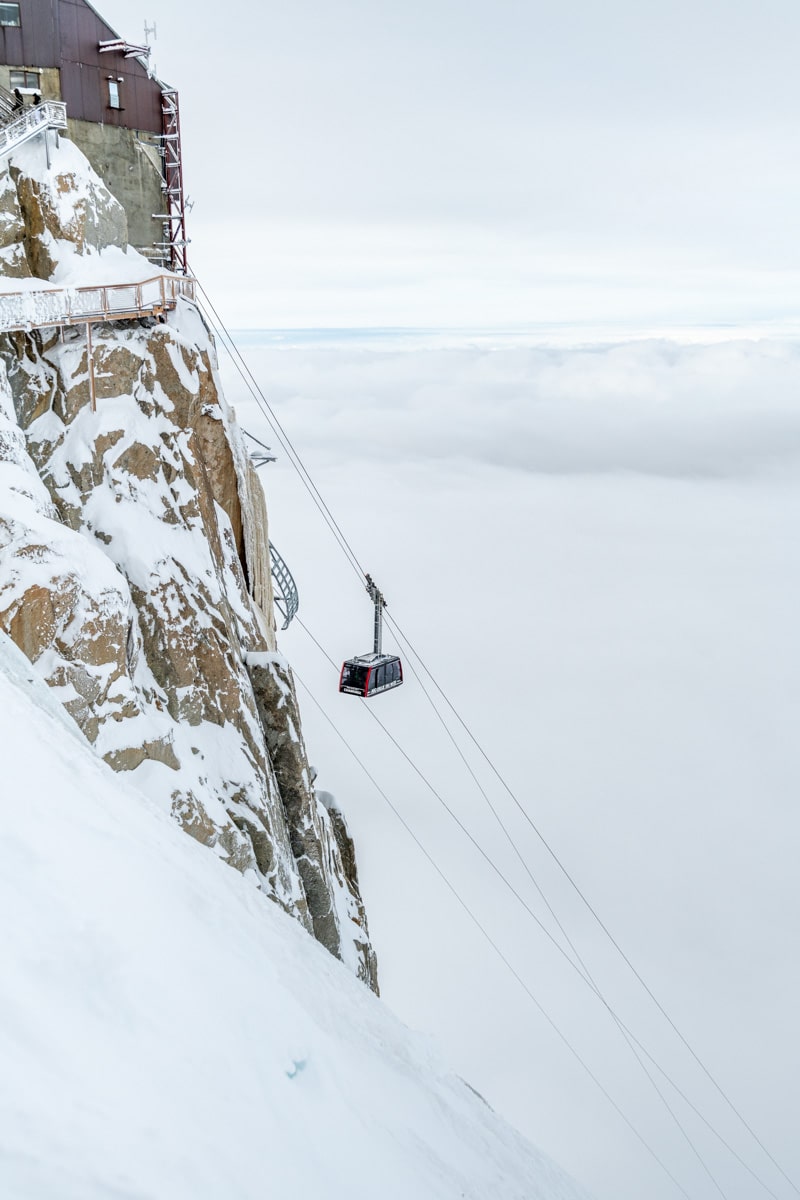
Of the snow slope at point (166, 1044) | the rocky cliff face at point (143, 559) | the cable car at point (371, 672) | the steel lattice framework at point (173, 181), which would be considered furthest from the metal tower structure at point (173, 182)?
the snow slope at point (166, 1044)

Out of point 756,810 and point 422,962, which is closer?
point 422,962

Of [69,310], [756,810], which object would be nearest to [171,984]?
[69,310]

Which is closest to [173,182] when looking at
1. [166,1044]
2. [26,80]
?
[26,80]

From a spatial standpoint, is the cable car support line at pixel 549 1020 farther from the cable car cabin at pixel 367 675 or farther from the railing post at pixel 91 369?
the railing post at pixel 91 369

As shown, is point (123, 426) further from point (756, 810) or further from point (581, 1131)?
point (756, 810)

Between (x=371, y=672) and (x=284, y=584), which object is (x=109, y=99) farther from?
(x=371, y=672)

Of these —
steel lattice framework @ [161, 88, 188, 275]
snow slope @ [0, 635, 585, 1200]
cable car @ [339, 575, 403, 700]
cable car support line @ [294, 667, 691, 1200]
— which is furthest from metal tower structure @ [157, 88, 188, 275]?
cable car support line @ [294, 667, 691, 1200]
